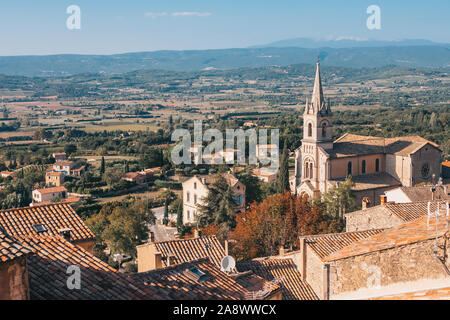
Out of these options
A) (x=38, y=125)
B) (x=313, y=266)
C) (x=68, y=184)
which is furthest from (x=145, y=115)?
(x=313, y=266)

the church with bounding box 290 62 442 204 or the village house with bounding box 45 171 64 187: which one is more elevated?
the church with bounding box 290 62 442 204

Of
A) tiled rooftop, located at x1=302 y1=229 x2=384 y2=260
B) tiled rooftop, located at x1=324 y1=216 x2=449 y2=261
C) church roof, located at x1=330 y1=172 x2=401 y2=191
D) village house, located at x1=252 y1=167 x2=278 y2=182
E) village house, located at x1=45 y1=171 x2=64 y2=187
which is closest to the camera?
tiled rooftop, located at x1=324 y1=216 x2=449 y2=261

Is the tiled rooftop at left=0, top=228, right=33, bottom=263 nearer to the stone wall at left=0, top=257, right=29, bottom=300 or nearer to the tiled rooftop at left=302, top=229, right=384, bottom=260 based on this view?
the stone wall at left=0, top=257, right=29, bottom=300

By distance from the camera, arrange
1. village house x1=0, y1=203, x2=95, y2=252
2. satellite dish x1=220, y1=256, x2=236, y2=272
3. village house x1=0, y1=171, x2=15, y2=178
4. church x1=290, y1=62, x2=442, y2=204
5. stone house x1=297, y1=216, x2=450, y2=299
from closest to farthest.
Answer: stone house x1=297, y1=216, x2=450, y2=299
satellite dish x1=220, y1=256, x2=236, y2=272
village house x1=0, y1=203, x2=95, y2=252
church x1=290, y1=62, x2=442, y2=204
village house x1=0, y1=171, x2=15, y2=178

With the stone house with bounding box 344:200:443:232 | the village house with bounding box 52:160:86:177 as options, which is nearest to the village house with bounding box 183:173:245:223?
the stone house with bounding box 344:200:443:232

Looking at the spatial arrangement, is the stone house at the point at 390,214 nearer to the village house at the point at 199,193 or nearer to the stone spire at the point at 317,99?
the village house at the point at 199,193

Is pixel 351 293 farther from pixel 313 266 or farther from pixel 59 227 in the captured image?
pixel 59 227

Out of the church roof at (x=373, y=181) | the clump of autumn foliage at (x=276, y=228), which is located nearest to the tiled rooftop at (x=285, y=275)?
the clump of autumn foliage at (x=276, y=228)

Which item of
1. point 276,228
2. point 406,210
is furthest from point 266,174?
point 406,210
